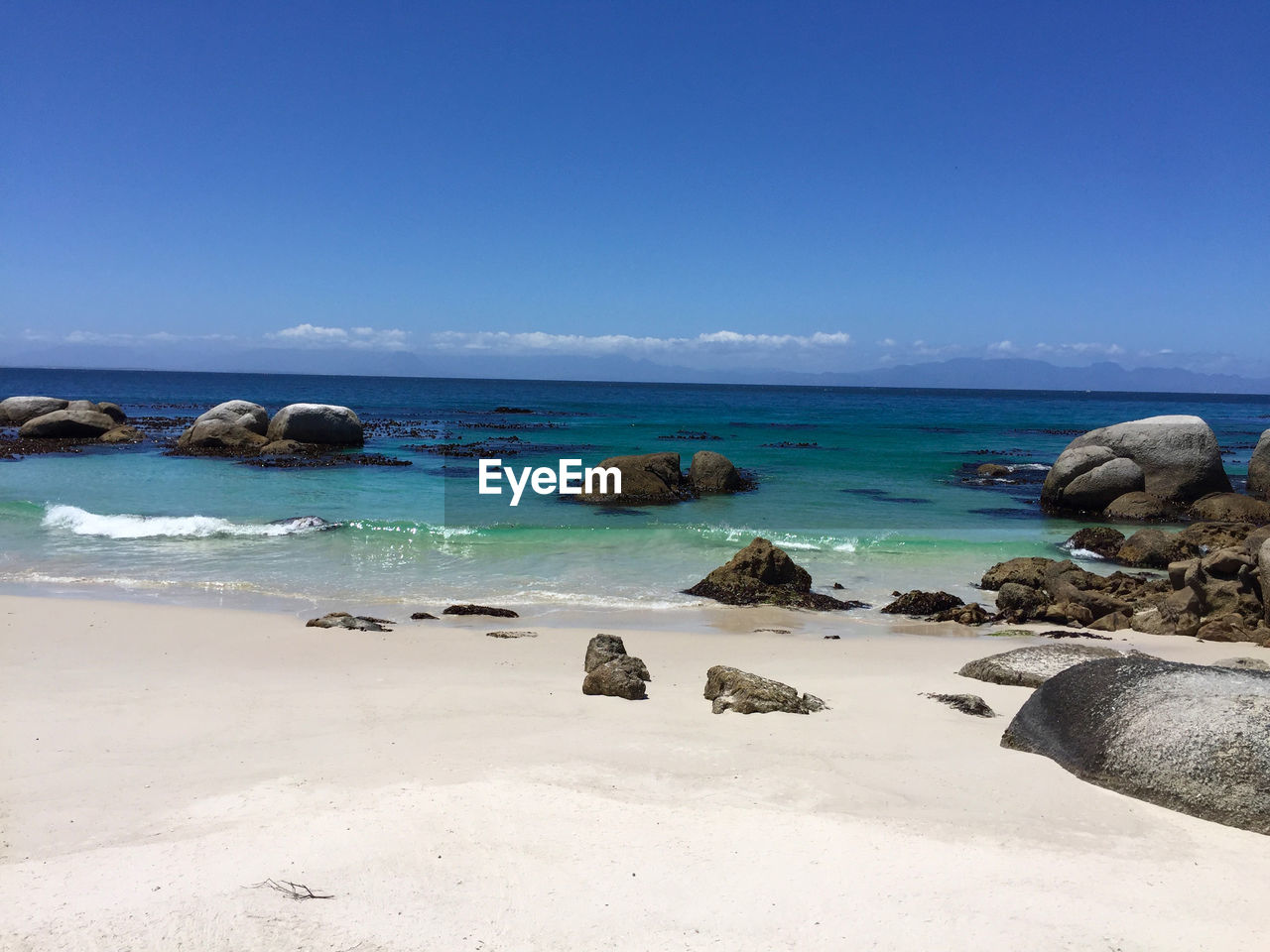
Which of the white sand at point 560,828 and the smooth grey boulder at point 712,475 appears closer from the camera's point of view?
the white sand at point 560,828

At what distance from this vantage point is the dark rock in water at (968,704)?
20.6ft

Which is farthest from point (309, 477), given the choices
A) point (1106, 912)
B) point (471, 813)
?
point (1106, 912)

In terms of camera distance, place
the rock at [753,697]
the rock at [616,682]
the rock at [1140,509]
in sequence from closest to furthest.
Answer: the rock at [753,697] < the rock at [616,682] < the rock at [1140,509]

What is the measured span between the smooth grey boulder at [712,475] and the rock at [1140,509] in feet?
28.6

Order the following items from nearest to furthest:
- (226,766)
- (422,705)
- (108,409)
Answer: (226,766), (422,705), (108,409)

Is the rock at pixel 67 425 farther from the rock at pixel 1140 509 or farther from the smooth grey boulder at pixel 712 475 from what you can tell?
the rock at pixel 1140 509

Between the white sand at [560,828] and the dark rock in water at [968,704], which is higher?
the white sand at [560,828]

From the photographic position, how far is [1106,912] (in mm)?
3430

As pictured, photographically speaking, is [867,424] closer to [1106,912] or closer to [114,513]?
[114,513]

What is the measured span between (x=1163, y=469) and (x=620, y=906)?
21662 mm

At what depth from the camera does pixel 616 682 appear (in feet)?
22.2

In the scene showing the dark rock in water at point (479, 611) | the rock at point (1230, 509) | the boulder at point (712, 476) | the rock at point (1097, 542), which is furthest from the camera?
the boulder at point (712, 476)

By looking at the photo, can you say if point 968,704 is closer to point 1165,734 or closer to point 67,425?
point 1165,734

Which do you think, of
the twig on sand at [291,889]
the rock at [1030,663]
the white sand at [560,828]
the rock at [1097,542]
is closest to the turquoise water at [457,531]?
the rock at [1097,542]
